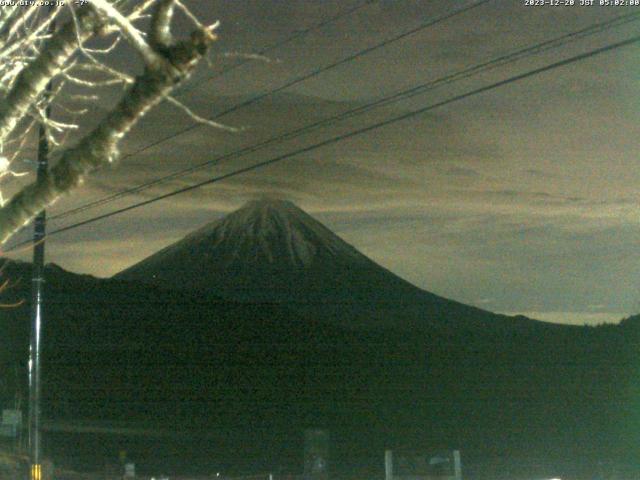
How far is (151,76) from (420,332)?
16219 cm

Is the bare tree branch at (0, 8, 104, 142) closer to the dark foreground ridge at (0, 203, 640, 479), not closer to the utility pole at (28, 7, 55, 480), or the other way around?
the utility pole at (28, 7, 55, 480)

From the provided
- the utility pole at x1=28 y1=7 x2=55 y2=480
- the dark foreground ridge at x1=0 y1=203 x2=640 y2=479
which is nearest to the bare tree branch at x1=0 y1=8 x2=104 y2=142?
the utility pole at x1=28 y1=7 x2=55 y2=480

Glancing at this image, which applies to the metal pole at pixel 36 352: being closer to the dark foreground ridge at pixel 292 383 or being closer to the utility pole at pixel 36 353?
the utility pole at pixel 36 353

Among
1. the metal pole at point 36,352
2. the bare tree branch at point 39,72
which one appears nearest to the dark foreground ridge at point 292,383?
the metal pole at point 36,352

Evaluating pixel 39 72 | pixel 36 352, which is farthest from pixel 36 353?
pixel 39 72

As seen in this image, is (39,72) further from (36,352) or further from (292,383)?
(292,383)

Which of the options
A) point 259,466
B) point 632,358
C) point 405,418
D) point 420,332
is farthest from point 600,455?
point 420,332

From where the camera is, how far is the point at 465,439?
93.5 meters

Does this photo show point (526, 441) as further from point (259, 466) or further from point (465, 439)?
point (259, 466)

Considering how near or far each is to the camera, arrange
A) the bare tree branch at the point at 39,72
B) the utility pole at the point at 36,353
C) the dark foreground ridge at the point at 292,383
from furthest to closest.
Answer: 1. the dark foreground ridge at the point at 292,383
2. the utility pole at the point at 36,353
3. the bare tree branch at the point at 39,72

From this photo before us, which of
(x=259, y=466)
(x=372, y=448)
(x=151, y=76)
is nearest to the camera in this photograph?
(x=151, y=76)

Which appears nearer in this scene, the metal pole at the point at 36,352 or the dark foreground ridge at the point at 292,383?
the metal pole at the point at 36,352

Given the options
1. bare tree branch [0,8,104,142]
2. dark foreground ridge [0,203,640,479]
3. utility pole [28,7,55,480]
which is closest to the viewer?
bare tree branch [0,8,104,142]

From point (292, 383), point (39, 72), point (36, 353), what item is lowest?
point (36, 353)
